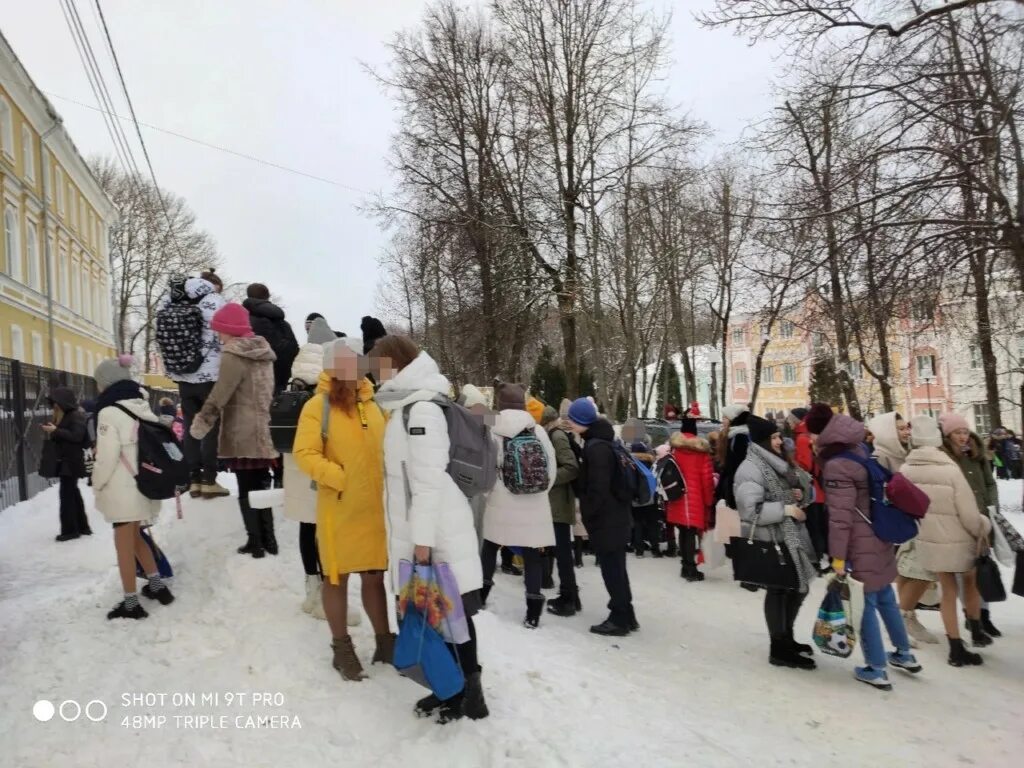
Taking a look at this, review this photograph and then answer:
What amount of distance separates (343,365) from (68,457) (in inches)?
241

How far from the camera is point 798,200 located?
988cm

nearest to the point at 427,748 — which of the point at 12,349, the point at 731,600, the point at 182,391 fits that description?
the point at 182,391

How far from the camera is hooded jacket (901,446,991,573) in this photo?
577 cm

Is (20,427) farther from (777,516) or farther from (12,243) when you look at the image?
(12,243)

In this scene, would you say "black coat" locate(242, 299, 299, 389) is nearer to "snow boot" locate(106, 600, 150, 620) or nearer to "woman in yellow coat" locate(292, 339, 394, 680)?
"snow boot" locate(106, 600, 150, 620)

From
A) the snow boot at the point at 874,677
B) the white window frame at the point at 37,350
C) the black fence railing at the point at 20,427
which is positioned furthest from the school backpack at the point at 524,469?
the white window frame at the point at 37,350

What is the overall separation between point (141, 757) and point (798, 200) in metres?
9.48

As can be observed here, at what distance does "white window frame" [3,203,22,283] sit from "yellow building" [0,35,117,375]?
0.04 m

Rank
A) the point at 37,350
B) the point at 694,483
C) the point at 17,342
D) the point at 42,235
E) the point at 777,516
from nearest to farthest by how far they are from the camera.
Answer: the point at 777,516
the point at 694,483
the point at 17,342
the point at 37,350
the point at 42,235

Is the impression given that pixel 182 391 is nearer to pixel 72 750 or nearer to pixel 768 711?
pixel 72 750

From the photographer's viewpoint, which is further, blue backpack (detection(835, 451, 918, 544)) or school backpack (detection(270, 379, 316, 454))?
blue backpack (detection(835, 451, 918, 544))

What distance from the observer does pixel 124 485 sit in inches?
209

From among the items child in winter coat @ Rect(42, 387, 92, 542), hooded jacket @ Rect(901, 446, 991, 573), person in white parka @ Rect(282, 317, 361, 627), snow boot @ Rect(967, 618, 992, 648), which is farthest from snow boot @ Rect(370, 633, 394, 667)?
child in winter coat @ Rect(42, 387, 92, 542)

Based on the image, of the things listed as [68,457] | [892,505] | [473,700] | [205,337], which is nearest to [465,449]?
[473,700]
